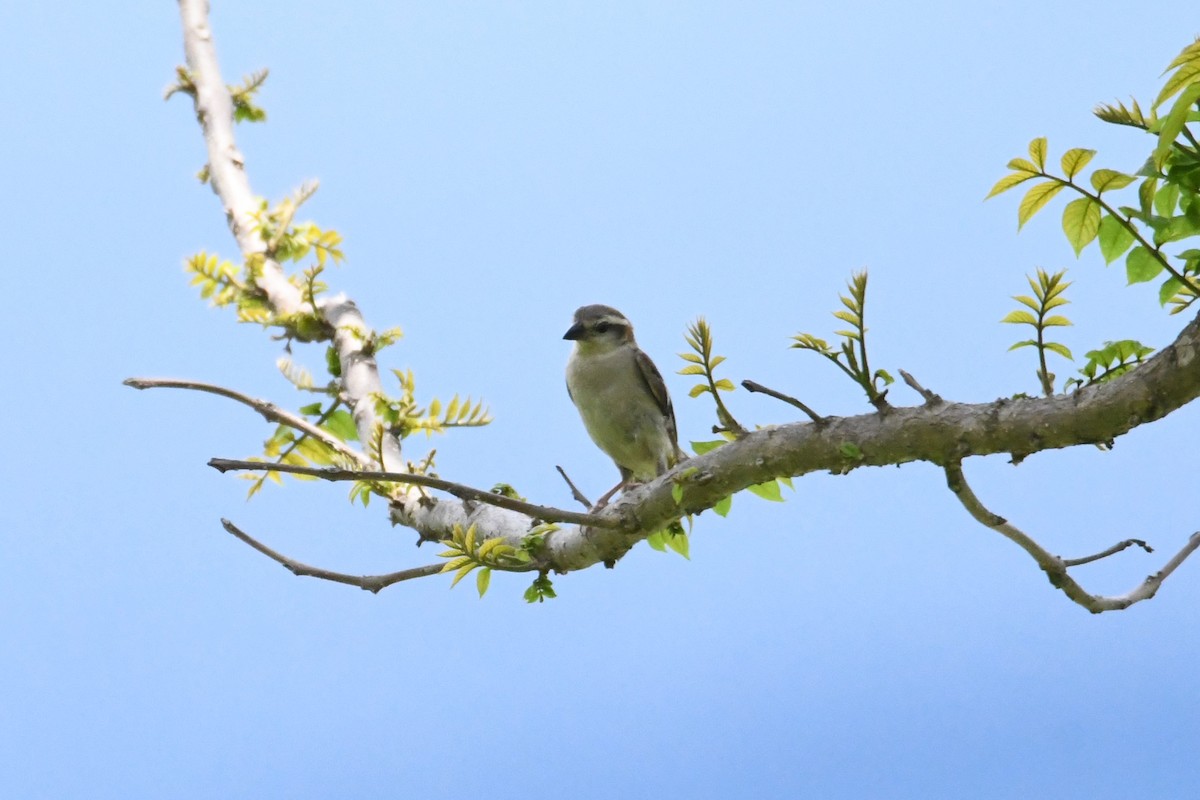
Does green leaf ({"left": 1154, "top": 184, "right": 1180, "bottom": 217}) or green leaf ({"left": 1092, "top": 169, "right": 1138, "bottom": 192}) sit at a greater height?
green leaf ({"left": 1092, "top": 169, "right": 1138, "bottom": 192})

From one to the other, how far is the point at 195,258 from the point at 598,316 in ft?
4.17

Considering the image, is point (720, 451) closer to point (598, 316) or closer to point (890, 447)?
point (890, 447)

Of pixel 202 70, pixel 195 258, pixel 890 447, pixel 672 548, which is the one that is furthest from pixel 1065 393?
pixel 202 70

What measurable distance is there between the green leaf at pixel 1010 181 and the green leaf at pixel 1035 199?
1.0 inches

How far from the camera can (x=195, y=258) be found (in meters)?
3.35

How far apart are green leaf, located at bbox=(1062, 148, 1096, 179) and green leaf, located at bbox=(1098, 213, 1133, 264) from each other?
9 cm

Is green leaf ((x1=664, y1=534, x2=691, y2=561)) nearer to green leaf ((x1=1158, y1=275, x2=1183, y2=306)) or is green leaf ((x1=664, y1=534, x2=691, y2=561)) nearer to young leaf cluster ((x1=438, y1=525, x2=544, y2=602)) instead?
young leaf cluster ((x1=438, y1=525, x2=544, y2=602))

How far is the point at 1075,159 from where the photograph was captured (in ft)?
4.94

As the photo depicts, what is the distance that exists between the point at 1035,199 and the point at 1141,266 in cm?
19

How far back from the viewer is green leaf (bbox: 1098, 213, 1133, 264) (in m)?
1.56

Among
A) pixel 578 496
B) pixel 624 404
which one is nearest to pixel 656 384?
pixel 624 404

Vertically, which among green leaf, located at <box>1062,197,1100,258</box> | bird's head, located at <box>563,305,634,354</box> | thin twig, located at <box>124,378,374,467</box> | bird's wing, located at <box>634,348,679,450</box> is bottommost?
green leaf, located at <box>1062,197,1100,258</box>

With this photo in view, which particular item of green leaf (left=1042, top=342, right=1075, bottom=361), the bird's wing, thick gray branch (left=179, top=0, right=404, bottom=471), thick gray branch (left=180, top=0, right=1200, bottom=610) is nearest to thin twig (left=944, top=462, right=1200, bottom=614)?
thick gray branch (left=180, top=0, right=1200, bottom=610)

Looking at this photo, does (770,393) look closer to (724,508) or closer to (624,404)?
(724,508)
